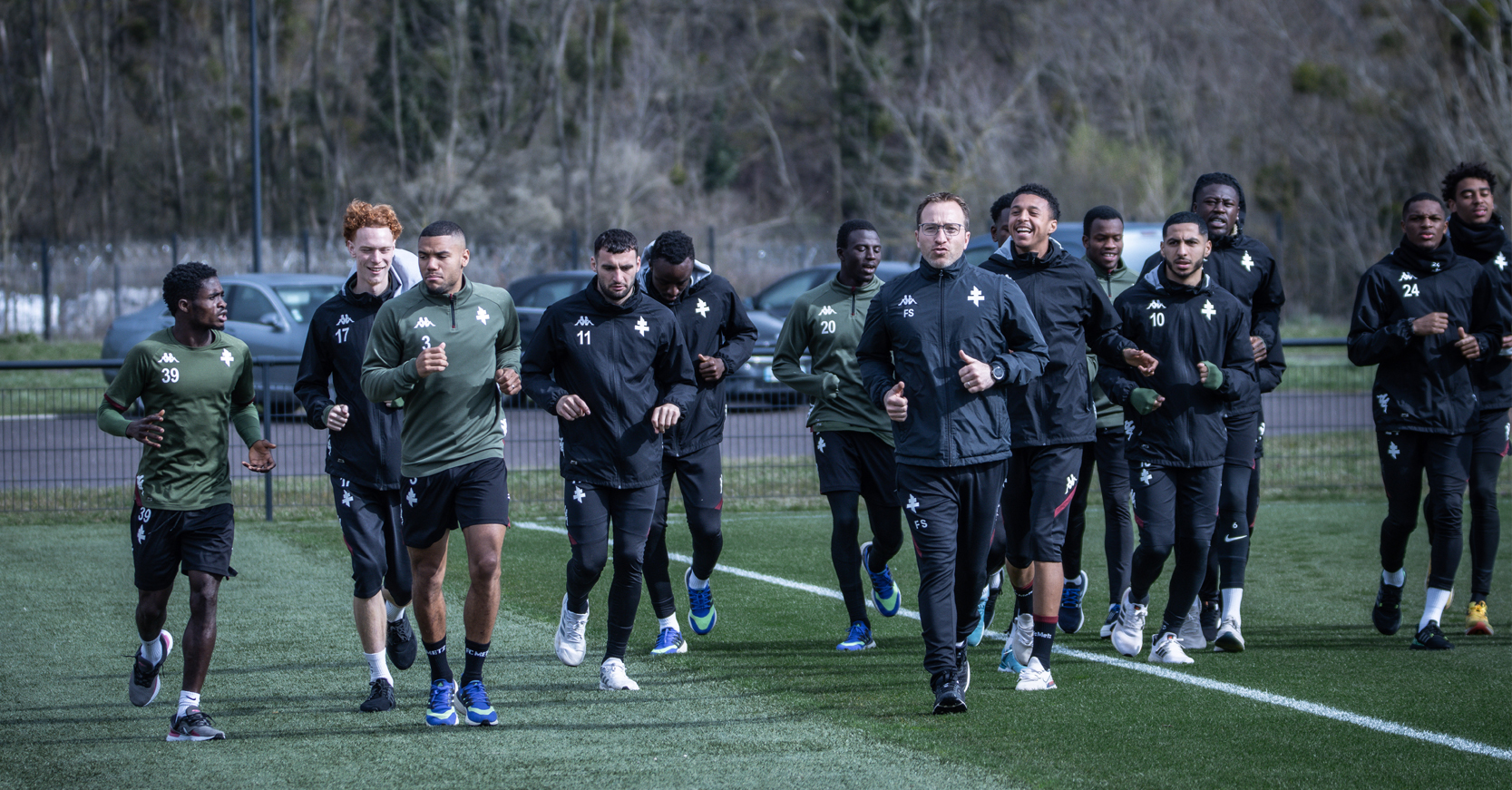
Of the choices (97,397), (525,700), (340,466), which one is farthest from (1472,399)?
(97,397)

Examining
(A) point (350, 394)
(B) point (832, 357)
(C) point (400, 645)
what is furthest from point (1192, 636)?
(A) point (350, 394)

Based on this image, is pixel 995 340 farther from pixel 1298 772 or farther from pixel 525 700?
pixel 525 700

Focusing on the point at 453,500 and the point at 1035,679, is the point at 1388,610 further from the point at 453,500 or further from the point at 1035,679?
the point at 453,500

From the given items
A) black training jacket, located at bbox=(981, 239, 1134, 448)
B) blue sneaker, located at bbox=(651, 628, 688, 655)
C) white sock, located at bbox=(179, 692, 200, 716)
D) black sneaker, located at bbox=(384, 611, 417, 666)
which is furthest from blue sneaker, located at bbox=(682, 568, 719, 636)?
white sock, located at bbox=(179, 692, 200, 716)

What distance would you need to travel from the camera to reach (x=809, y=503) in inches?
505

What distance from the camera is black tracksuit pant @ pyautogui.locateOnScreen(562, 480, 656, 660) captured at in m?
6.30

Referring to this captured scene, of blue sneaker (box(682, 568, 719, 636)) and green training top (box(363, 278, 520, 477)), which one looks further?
blue sneaker (box(682, 568, 719, 636))

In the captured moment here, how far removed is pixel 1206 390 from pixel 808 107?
47.4m

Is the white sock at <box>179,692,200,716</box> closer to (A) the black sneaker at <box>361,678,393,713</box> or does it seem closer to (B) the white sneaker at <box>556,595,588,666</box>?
(A) the black sneaker at <box>361,678,393,713</box>

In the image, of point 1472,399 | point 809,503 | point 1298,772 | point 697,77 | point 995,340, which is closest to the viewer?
point 1298,772

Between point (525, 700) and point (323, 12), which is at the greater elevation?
point (323, 12)

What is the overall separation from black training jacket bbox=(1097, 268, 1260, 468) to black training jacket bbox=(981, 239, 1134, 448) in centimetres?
19

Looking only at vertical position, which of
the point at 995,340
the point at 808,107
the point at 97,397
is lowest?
the point at 97,397

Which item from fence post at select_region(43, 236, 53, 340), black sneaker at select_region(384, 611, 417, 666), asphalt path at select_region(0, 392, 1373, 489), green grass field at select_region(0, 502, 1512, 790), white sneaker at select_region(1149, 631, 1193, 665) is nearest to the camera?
green grass field at select_region(0, 502, 1512, 790)
